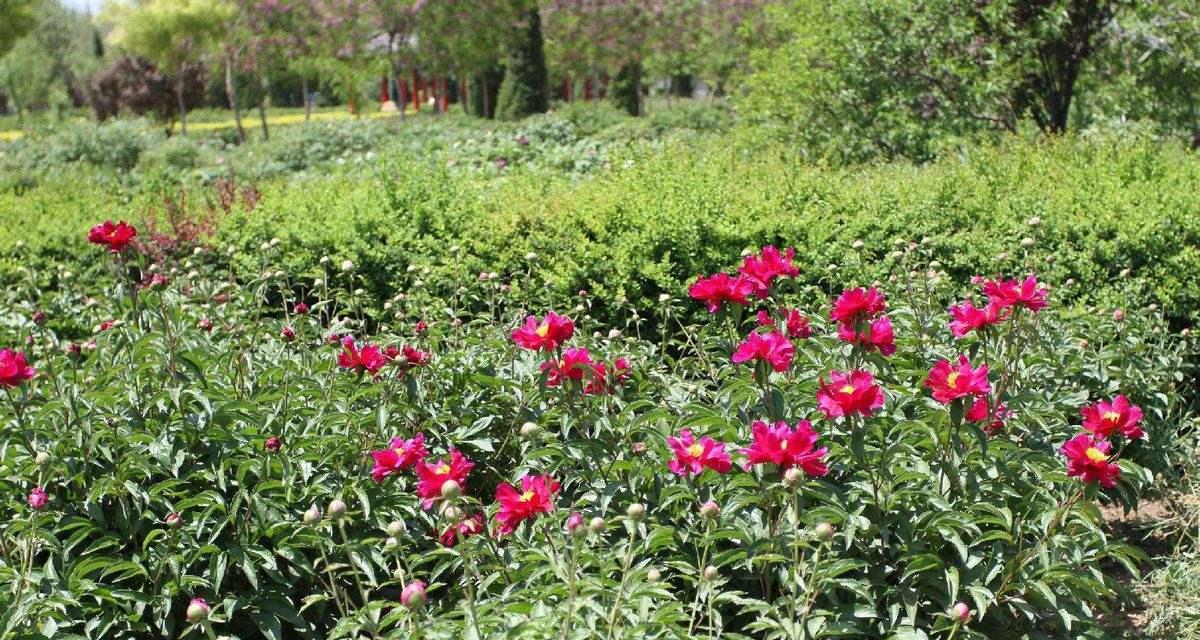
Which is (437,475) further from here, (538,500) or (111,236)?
(111,236)

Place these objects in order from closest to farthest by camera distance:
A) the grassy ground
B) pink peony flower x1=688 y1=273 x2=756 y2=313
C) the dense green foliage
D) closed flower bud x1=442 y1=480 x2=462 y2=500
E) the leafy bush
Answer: closed flower bud x1=442 y1=480 x2=462 y2=500 < the leafy bush < pink peony flower x1=688 y1=273 x2=756 y2=313 < the dense green foliage < the grassy ground

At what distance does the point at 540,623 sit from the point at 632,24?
1903cm

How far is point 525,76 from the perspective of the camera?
17.7 meters

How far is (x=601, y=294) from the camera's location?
4539 mm

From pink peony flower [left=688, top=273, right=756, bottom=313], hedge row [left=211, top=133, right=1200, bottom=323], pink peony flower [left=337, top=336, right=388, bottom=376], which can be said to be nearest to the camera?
pink peony flower [left=688, top=273, right=756, bottom=313]

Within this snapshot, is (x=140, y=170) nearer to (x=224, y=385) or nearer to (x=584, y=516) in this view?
(x=224, y=385)

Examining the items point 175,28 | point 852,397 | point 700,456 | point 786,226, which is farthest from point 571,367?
point 175,28

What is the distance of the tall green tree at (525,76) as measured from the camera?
57.8 feet

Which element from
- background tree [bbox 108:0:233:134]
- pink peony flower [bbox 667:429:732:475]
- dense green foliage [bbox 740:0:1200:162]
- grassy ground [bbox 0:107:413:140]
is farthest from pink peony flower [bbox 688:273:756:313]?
grassy ground [bbox 0:107:413:140]

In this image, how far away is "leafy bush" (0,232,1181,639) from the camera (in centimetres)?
233

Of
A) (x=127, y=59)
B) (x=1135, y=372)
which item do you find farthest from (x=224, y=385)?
(x=127, y=59)

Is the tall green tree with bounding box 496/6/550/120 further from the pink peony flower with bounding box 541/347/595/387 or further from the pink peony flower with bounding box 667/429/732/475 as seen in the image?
the pink peony flower with bounding box 667/429/732/475

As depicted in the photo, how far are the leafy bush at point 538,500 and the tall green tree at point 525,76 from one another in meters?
14.8

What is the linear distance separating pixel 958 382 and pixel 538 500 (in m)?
0.92
